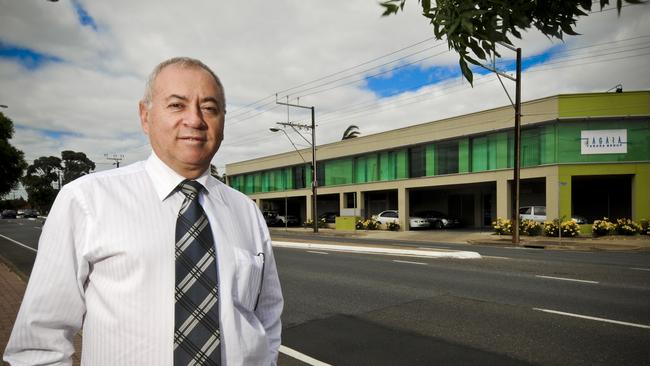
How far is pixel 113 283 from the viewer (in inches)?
56.2

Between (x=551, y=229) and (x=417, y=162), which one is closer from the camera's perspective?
(x=551, y=229)

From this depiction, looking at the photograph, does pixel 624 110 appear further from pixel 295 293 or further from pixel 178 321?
pixel 178 321

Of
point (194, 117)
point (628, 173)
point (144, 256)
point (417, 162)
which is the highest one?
point (417, 162)

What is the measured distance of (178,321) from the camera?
4.82 feet

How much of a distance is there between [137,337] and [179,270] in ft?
0.87

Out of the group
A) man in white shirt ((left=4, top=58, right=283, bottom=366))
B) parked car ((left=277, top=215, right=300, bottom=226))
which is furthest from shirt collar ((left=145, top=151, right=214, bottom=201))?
parked car ((left=277, top=215, right=300, bottom=226))

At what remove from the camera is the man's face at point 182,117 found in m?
1.66

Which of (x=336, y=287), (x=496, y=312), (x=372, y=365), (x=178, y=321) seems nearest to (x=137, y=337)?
(x=178, y=321)

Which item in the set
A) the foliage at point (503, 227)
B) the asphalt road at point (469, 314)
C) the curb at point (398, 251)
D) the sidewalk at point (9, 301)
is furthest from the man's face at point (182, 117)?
the foliage at point (503, 227)

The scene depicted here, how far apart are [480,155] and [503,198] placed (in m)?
3.45

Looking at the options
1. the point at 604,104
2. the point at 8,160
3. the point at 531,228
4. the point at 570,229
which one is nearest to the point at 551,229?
the point at 570,229

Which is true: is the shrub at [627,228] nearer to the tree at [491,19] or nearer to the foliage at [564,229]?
the foliage at [564,229]

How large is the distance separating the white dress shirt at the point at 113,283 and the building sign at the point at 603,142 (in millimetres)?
26541

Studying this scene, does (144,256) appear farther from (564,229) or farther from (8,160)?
(8,160)
